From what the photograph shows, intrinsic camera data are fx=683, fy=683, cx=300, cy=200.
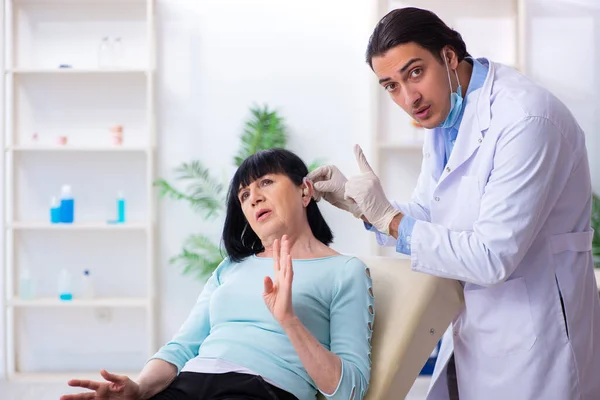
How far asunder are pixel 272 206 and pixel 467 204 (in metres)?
0.49

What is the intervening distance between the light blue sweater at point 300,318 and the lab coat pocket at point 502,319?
0.82 feet

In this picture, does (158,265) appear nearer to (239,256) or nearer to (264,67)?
(264,67)

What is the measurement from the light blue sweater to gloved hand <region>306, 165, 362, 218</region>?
188 millimetres

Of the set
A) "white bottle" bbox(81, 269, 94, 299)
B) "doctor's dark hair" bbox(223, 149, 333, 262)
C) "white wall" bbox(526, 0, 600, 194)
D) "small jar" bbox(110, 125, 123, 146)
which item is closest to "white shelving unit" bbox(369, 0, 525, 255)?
"white wall" bbox(526, 0, 600, 194)

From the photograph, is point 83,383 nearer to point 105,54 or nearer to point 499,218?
point 499,218

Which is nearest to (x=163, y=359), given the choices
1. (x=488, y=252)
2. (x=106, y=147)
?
(x=488, y=252)

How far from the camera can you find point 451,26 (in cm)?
359

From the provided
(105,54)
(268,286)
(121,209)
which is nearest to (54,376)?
(121,209)

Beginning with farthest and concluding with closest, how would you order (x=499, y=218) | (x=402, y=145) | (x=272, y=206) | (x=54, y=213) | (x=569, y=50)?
(x=569, y=50) → (x=54, y=213) → (x=402, y=145) → (x=272, y=206) → (x=499, y=218)

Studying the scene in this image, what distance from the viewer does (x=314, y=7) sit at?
12.1ft

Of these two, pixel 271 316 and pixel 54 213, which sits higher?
pixel 54 213

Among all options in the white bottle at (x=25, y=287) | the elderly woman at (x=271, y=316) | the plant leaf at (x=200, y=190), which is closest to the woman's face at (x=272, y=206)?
the elderly woman at (x=271, y=316)

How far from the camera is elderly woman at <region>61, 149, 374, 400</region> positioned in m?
1.42

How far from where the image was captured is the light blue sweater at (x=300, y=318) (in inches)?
58.6
